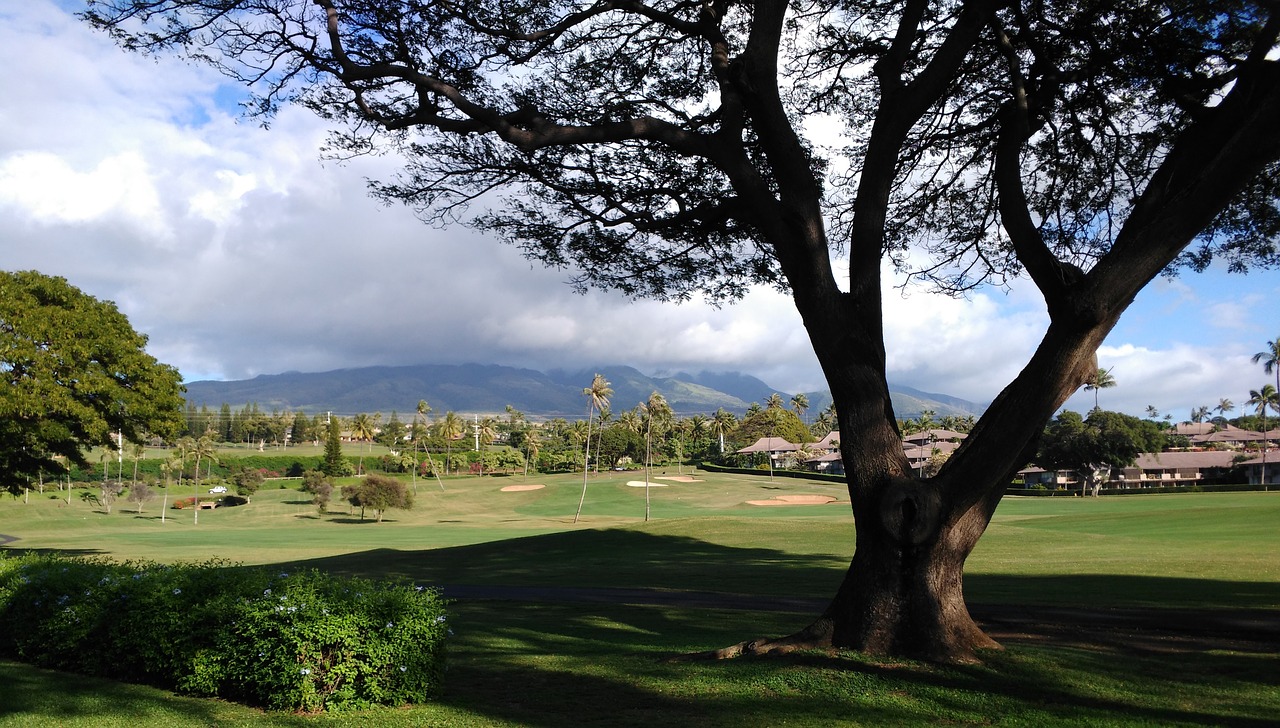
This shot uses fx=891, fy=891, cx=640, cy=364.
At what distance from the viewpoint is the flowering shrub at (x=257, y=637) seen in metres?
7.19

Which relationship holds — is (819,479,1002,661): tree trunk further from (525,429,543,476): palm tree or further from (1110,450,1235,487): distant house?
(525,429,543,476): palm tree

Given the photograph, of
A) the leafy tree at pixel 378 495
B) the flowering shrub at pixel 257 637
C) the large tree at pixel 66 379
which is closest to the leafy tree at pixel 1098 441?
the leafy tree at pixel 378 495

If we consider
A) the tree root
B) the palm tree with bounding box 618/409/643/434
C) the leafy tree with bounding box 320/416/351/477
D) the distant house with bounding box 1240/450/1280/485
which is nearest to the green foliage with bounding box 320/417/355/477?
the leafy tree with bounding box 320/416/351/477

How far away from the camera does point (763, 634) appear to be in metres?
12.8

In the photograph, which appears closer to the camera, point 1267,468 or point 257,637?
point 257,637

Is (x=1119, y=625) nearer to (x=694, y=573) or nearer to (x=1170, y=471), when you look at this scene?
(x=694, y=573)

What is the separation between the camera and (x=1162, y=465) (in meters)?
92.2

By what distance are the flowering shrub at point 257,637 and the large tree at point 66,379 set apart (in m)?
23.2

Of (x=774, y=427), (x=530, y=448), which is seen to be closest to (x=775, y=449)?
(x=774, y=427)

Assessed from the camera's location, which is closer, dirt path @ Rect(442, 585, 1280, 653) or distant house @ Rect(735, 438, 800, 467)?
dirt path @ Rect(442, 585, 1280, 653)

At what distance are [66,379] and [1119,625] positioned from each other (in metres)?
30.9

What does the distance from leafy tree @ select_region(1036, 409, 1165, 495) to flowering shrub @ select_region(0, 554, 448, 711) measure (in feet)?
253

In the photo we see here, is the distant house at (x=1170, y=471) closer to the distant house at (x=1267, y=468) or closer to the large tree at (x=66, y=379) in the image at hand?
the distant house at (x=1267, y=468)

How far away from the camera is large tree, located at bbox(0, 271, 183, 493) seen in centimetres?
2836
